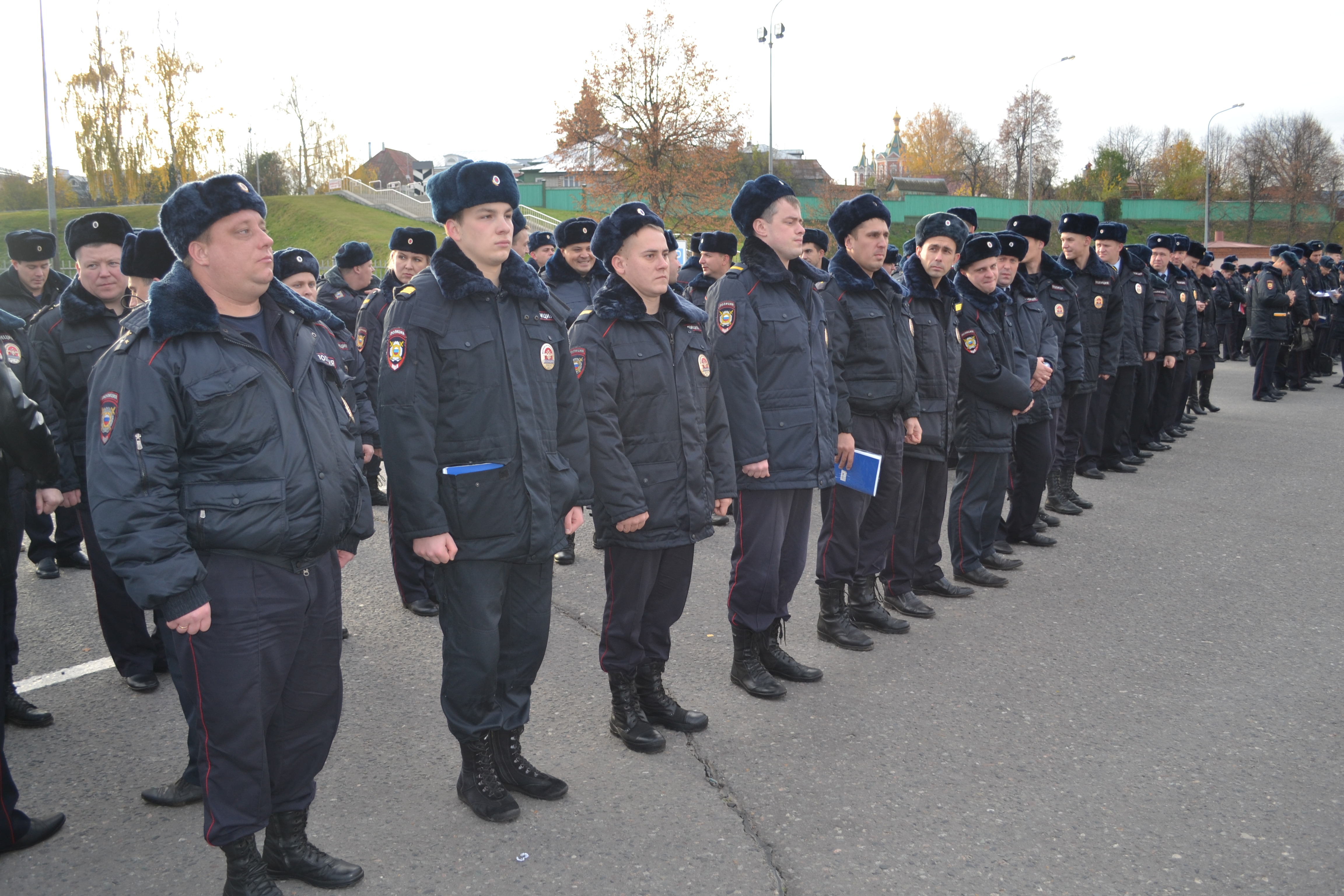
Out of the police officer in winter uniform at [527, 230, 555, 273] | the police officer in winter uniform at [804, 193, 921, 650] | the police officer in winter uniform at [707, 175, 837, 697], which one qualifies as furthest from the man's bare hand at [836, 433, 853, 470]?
the police officer in winter uniform at [527, 230, 555, 273]

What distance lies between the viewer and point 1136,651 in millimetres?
4914

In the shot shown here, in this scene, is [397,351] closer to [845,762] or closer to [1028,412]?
[845,762]

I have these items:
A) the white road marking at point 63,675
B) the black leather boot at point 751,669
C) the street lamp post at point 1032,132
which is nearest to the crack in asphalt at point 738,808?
the black leather boot at point 751,669

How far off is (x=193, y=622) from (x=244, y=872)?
0.78 m

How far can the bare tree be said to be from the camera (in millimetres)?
64812

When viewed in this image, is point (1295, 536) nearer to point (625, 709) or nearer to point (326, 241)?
point (625, 709)

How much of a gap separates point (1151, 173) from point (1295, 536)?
86718 mm

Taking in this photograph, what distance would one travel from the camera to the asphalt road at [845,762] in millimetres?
3031

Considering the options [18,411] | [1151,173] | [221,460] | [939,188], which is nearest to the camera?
[221,460]

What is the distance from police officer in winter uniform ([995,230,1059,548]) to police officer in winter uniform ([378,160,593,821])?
14.2 ft

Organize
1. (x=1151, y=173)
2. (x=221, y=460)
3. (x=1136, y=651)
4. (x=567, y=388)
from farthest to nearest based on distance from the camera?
(x=1151, y=173) → (x=1136, y=651) → (x=567, y=388) → (x=221, y=460)

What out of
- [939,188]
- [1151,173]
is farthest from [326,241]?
[1151,173]

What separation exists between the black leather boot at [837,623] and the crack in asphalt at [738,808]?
132cm

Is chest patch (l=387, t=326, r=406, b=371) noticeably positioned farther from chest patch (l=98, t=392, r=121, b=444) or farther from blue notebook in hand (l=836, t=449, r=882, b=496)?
blue notebook in hand (l=836, t=449, r=882, b=496)
